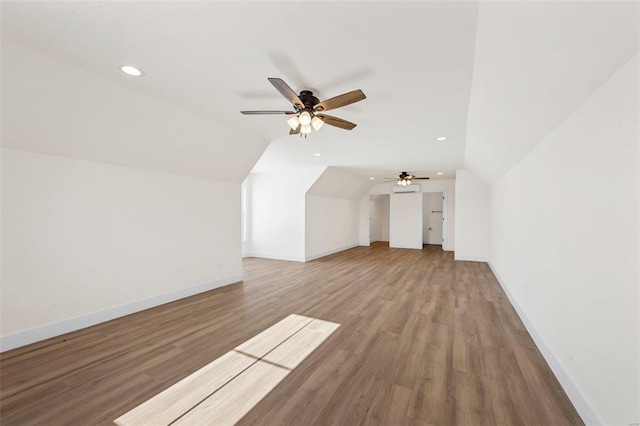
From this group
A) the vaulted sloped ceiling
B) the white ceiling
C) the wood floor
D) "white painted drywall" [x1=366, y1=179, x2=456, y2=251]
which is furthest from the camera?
"white painted drywall" [x1=366, y1=179, x2=456, y2=251]

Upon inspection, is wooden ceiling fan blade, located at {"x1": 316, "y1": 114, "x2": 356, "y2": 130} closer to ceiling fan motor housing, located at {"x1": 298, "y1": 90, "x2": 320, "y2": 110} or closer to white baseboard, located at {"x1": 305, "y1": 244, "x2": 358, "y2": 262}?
ceiling fan motor housing, located at {"x1": 298, "y1": 90, "x2": 320, "y2": 110}

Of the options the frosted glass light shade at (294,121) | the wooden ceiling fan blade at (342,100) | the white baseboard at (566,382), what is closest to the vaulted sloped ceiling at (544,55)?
the wooden ceiling fan blade at (342,100)

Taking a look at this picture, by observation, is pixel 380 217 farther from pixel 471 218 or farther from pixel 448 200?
pixel 471 218

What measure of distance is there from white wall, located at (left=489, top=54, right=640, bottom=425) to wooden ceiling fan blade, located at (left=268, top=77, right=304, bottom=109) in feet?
6.53

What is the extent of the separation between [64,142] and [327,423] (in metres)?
3.68

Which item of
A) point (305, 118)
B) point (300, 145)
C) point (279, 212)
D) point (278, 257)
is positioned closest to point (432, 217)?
point (279, 212)

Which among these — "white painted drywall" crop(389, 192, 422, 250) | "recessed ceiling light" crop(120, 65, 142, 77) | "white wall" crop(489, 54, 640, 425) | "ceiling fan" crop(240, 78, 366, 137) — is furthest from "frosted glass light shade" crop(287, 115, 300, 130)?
"white painted drywall" crop(389, 192, 422, 250)

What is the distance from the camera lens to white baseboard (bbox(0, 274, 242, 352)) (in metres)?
2.50

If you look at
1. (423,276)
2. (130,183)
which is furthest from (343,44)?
(423,276)

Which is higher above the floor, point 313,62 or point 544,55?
point 313,62

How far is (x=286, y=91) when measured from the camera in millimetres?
2109

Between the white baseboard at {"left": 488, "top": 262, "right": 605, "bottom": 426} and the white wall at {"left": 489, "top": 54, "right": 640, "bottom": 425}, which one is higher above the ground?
the white wall at {"left": 489, "top": 54, "right": 640, "bottom": 425}

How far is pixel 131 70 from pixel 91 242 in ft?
7.15

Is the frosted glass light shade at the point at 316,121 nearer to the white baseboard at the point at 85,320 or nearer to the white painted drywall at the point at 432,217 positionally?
the white baseboard at the point at 85,320
